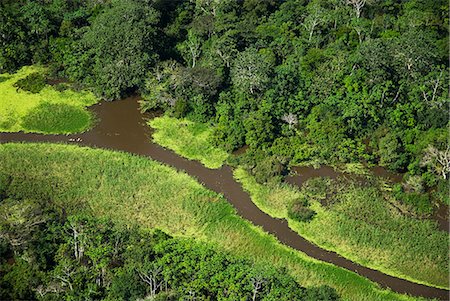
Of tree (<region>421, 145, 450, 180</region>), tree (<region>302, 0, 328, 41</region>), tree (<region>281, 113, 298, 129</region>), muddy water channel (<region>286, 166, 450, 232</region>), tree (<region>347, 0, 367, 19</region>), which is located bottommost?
muddy water channel (<region>286, 166, 450, 232</region>)

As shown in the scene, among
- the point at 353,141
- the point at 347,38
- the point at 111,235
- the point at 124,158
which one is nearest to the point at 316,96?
the point at 353,141

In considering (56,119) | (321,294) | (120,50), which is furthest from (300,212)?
(56,119)

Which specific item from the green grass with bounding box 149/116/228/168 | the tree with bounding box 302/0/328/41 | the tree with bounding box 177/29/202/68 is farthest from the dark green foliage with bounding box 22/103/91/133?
the tree with bounding box 302/0/328/41

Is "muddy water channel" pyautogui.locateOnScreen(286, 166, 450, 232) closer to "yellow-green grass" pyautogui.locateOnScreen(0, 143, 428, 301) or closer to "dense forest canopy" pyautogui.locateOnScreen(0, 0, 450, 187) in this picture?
"dense forest canopy" pyautogui.locateOnScreen(0, 0, 450, 187)

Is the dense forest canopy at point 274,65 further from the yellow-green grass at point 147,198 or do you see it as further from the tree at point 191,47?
the yellow-green grass at point 147,198

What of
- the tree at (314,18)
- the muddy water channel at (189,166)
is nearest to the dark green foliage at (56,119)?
the muddy water channel at (189,166)

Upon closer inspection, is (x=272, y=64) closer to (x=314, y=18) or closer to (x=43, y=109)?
(x=314, y=18)
